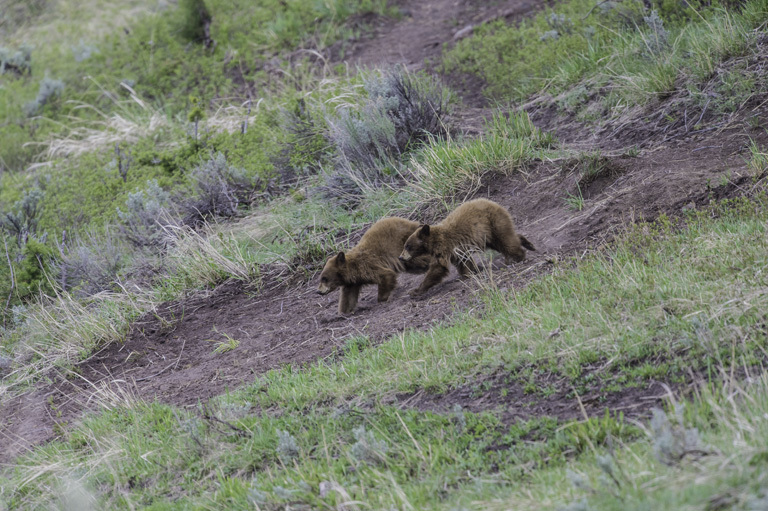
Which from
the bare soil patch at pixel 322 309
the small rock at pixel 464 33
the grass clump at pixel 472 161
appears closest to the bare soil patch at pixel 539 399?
the bare soil patch at pixel 322 309

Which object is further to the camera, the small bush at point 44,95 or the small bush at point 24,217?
the small bush at point 44,95

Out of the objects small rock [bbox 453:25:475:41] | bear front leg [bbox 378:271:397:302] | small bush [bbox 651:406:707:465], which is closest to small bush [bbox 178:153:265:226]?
bear front leg [bbox 378:271:397:302]

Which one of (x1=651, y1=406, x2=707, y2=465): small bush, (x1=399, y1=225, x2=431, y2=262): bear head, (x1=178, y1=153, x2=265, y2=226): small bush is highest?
(x1=178, y1=153, x2=265, y2=226): small bush

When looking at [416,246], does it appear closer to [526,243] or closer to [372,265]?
[372,265]

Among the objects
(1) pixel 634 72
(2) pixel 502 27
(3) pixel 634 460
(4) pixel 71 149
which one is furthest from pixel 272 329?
(4) pixel 71 149

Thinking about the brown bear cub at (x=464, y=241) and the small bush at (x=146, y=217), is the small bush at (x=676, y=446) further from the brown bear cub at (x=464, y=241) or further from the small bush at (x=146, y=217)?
the small bush at (x=146, y=217)

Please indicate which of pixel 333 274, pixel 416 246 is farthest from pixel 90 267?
pixel 416 246

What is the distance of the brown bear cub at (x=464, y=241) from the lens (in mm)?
7449

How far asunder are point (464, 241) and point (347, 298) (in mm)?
1372

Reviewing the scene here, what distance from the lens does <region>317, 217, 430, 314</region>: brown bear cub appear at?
25.2 feet

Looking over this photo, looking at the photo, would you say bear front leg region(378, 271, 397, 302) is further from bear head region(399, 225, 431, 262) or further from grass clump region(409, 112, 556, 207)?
grass clump region(409, 112, 556, 207)

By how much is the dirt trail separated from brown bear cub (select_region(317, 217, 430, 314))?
8.5 inches

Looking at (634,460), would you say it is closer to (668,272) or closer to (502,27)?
(668,272)

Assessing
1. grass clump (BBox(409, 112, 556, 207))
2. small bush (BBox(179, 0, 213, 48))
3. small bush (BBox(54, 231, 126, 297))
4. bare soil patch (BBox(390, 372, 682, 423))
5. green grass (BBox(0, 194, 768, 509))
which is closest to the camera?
green grass (BBox(0, 194, 768, 509))
